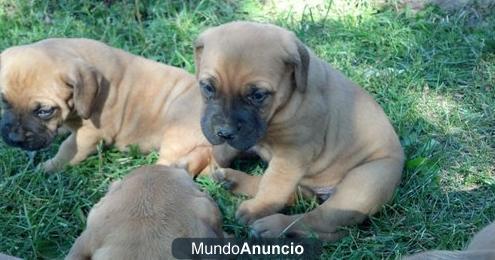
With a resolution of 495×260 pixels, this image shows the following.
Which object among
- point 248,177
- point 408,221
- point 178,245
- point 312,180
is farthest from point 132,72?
point 178,245

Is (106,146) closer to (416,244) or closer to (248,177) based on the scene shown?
(248,177)

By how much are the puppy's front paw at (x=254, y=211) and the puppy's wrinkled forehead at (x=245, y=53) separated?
0.86 metres

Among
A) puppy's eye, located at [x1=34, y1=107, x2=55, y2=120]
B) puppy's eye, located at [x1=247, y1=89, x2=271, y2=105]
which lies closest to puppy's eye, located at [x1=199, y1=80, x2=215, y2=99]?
puppy's eye, located at [x1=247, y1=89, x2=271, y2=105]

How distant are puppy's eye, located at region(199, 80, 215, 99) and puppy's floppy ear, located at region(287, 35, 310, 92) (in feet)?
1.54

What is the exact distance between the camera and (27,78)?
5.38m

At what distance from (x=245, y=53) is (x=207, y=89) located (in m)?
0.34

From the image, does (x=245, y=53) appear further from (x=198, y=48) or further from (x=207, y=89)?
(x=198, y=48)

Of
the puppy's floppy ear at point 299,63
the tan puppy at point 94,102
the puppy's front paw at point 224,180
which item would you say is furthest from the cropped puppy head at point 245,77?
the tan puppy at point 94,102

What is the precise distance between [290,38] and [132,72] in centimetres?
171

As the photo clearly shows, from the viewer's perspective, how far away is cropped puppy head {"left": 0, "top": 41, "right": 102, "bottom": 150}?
5395 mm

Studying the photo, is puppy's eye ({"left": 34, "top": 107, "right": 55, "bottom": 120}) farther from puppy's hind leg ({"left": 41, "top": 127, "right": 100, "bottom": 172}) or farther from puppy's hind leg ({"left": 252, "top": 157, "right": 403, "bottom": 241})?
puppy's hind leg ({"left": 252, "top": 157, "right": 403, "bottom": 241})

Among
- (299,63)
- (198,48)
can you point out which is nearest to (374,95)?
(299,63)

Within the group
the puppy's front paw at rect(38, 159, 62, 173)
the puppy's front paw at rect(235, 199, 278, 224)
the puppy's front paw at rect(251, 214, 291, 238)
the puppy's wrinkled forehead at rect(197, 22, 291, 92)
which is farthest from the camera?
the puppy's front paw at rect(38, 159, 62, 173)

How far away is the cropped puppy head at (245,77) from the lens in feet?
14.9
